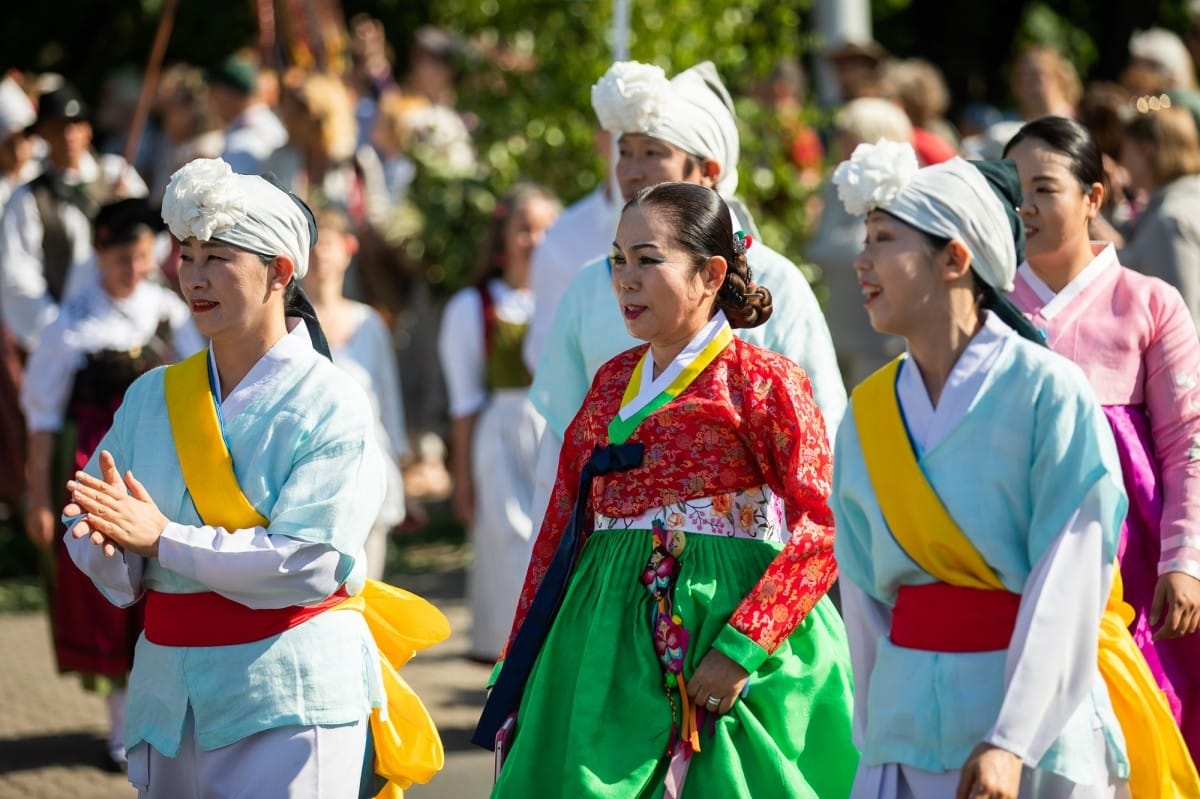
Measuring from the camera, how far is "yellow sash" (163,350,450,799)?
429cm

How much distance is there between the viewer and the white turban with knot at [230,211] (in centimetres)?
433

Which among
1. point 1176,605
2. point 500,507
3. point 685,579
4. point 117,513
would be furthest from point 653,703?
point 500,507

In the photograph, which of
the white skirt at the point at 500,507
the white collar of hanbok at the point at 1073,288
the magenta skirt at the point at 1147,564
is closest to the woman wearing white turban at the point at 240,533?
the white collar of hanbok at the point at 1073,288

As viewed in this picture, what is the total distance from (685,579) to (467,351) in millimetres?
4568

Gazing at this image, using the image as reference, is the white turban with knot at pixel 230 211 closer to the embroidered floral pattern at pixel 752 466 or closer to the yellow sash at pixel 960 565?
the embroidered floral pattern at pixel 752 466

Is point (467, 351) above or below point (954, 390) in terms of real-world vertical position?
above

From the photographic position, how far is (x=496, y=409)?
883 cm

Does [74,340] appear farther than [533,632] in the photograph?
Result: Yes

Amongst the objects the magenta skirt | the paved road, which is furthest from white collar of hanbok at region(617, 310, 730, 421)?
the paved road

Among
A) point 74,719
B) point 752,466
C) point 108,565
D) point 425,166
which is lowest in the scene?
point 74,719

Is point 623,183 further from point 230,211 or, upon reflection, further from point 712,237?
point 230,211

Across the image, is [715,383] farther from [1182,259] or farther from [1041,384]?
[1182,259]

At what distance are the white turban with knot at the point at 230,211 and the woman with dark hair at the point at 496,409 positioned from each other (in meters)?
4.21

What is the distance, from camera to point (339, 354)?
26.6ft
